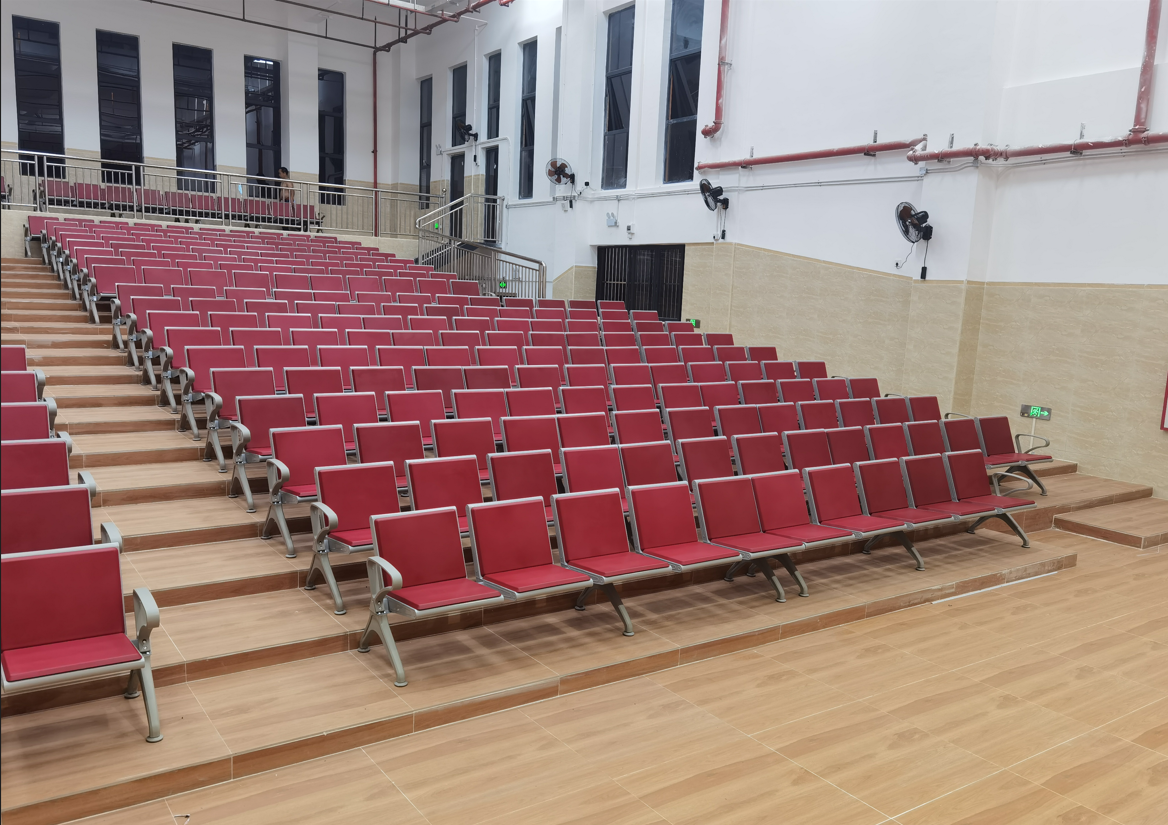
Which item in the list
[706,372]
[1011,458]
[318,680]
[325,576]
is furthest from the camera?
[706,372]

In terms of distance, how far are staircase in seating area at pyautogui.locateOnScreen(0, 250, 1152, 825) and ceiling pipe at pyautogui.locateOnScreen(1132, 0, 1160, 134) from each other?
273 centimetres

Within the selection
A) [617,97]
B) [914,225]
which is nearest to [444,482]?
[914,225]

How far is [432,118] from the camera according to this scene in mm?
12859

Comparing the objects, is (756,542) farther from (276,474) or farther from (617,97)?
(617,97)

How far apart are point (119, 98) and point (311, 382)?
388 inches

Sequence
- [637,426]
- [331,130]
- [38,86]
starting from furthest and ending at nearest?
[331,130] → [38,86] → [637,426]

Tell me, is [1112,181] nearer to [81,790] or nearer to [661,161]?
[661,161]

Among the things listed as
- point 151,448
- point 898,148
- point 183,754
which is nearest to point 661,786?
point 183,754

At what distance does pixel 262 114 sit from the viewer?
41.6ft

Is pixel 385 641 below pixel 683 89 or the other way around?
below

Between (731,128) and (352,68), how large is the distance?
7.60 metres

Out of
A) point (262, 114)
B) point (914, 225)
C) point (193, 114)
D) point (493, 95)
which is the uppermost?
point (493, 95)


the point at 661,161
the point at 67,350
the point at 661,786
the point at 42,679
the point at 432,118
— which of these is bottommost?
the point at 661,786

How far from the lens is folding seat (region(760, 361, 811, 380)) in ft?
19.2
